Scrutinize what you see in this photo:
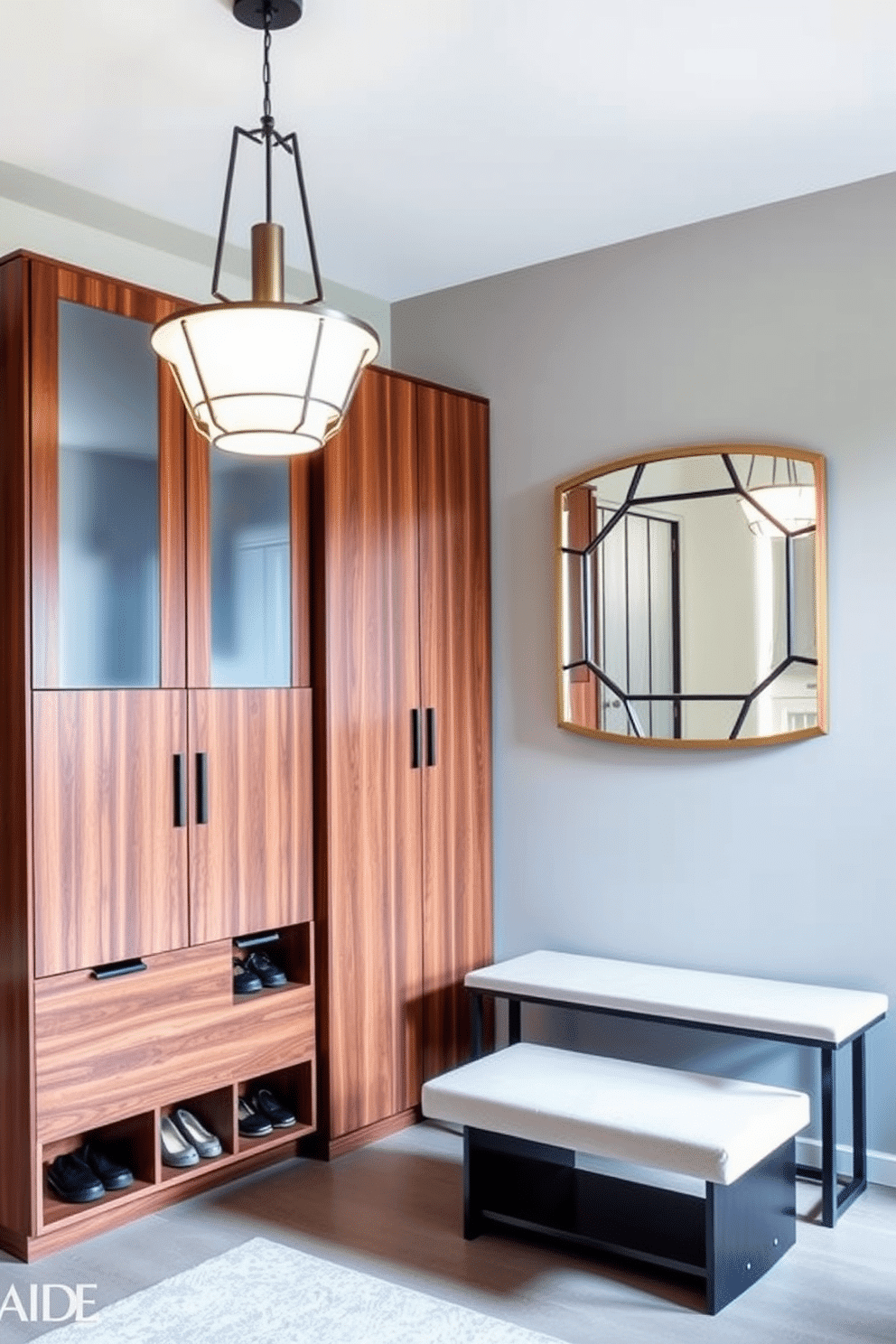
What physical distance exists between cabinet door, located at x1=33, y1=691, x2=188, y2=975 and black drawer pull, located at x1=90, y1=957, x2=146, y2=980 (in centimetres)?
4

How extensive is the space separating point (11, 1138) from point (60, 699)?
3.29 ft

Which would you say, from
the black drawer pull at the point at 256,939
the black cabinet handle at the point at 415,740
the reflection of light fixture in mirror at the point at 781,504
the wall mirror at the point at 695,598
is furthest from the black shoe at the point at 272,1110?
the reflection of light fixture in mirror at the point at 781,504

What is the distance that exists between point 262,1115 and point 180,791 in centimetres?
98

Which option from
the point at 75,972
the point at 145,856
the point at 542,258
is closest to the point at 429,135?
the point at 542,258

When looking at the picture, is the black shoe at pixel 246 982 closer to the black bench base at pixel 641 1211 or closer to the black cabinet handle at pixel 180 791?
the black cabinet handle at pixel 180 791

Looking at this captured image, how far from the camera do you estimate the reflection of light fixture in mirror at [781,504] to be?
134 inches

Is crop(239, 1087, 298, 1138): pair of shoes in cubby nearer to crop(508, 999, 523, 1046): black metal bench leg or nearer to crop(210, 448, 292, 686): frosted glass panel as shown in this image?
crop(508, 999, 523, 1046): black metal bench leg

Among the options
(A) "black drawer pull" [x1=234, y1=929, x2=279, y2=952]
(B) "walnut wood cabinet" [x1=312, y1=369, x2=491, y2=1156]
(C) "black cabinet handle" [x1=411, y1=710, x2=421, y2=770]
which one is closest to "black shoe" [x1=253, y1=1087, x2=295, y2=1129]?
(B) "walnut wood cabinet" [x1=312, y1=369, x2=491, y2=1156]

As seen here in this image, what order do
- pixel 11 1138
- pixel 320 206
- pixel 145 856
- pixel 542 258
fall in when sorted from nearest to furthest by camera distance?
pixel 11 1138 → pixel 145 856 → pixel 320 206 → pixel 542 258

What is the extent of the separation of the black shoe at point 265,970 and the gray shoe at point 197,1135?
0.39m

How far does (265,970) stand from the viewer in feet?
11.3

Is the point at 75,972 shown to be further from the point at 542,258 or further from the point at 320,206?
the point at 542,258

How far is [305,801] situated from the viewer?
3496mm

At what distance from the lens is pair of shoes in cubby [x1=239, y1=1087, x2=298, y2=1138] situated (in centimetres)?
337
